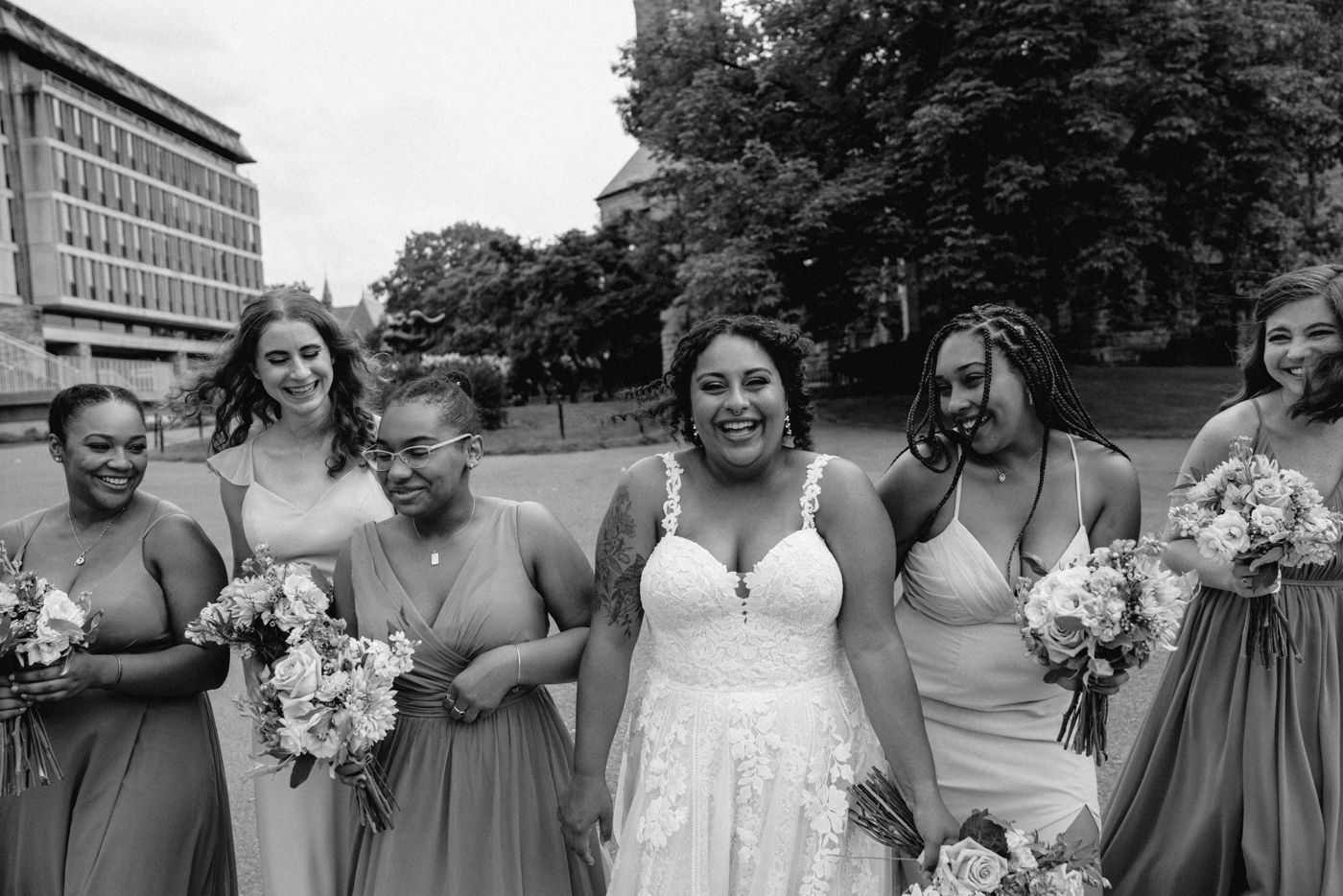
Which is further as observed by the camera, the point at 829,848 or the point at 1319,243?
the point at 1319,243

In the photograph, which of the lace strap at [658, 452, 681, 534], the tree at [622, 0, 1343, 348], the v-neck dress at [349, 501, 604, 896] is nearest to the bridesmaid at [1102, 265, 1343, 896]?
the lace strap at [658, 452, 681, 534]

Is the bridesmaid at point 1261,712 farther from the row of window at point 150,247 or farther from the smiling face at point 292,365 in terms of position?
the row of window at point 150,247

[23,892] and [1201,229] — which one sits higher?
[1201,229]

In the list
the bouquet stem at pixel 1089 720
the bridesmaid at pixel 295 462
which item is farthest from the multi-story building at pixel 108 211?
the bouquet stem at pixel 1089 720

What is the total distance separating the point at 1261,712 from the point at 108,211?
233ft

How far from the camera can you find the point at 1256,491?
3.14m

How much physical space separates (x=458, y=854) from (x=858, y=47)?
22769 millimetres

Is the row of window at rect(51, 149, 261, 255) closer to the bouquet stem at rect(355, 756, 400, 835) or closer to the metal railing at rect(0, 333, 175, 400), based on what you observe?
the metal railing at rect(0, 333, 175, 400)

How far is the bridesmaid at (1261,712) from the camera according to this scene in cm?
338

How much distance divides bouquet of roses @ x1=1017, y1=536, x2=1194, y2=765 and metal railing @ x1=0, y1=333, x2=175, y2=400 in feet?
106

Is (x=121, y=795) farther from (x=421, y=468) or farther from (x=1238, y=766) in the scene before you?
(x=1238, y=766)

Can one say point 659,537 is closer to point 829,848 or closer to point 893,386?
point 829,848

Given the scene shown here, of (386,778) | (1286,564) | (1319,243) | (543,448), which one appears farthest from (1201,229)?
(386,778)

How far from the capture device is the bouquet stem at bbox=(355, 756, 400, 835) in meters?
2.92
